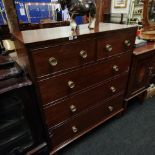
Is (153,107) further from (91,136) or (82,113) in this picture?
(82,113)

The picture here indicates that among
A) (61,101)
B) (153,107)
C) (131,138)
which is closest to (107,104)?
(131,138)

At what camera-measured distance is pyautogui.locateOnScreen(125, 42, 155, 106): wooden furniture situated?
137 cm

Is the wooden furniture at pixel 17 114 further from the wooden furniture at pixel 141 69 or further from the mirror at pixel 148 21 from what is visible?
the mirror at pixel 148 21

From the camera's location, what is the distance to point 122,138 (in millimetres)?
1390

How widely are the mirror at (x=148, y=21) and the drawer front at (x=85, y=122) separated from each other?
839 mm

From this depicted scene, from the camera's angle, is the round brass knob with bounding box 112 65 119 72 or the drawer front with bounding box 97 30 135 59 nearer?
the drawer front with bounding box 97 30 135 59

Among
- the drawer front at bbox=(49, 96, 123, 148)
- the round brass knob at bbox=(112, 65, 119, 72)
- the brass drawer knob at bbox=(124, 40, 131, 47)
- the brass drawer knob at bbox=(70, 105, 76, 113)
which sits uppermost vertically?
the brass drawer knob at bbox=(124, 40, 131, 47)

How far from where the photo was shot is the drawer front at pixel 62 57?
78 cm

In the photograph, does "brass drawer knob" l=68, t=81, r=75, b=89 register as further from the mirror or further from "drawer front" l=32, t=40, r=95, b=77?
the mirror

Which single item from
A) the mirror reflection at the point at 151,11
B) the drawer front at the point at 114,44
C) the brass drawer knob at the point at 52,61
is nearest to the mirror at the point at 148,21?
the mirror reflection at the point at 151,11

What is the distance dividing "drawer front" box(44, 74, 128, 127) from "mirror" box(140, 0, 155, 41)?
26.5 inches

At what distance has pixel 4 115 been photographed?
2.84 feet

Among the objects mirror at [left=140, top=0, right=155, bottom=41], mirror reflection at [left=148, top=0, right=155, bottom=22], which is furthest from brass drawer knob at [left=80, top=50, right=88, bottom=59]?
mirror reflection at [left=148, top=0, right=155, bottom=22]

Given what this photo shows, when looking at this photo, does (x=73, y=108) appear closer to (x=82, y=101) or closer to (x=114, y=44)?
(x=82, y=101)
